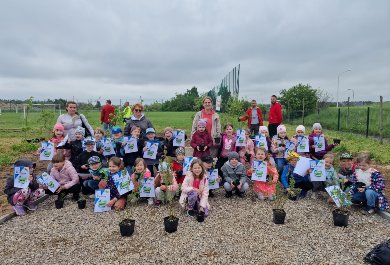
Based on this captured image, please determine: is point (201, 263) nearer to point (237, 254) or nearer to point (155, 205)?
point (237, 254)

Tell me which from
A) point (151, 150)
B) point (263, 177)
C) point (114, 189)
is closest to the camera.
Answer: point (114, 189)

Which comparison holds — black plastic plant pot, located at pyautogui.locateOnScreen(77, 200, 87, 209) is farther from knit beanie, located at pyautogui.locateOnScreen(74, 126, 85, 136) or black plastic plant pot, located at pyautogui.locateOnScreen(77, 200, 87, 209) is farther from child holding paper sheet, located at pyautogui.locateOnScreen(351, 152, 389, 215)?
child holding paper sheet, located at pyautogui.locateOnScreen(351, 152, 389, 215)

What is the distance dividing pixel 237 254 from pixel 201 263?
50 centimetres

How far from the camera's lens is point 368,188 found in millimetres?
5250

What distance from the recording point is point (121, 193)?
5.21 meters

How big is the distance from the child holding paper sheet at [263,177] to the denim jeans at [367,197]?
54.3 inches

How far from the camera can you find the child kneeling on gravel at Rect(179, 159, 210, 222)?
17.1 feet

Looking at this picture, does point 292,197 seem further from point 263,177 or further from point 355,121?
point 355,121

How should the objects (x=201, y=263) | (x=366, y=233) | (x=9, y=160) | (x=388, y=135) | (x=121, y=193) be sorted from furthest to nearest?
(x=388, y=135)
(x=9, y=160)
(x=121, y=193)
(x=366, y=233)
(x=201, y=263)

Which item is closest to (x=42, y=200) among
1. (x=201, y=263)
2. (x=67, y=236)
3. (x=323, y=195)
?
(x=67, y=236)

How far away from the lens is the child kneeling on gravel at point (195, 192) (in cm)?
520

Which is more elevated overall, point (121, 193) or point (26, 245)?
point (121, 193)

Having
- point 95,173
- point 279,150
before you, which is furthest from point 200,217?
point 279,150

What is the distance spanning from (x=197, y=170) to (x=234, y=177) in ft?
3.74
